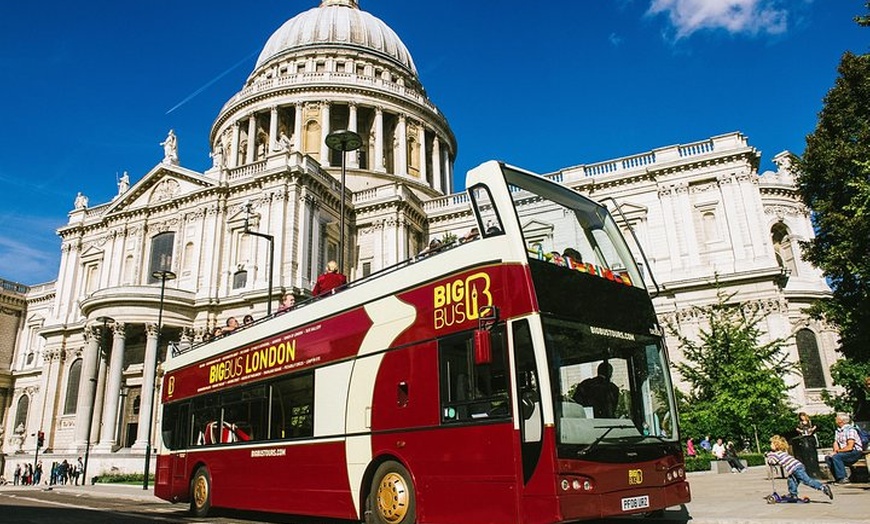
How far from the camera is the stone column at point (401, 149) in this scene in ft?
163

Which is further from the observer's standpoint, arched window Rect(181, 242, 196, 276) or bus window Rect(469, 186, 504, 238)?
arched window Rect(181, 242, 196, 276)

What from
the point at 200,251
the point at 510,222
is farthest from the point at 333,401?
the point at 200,251

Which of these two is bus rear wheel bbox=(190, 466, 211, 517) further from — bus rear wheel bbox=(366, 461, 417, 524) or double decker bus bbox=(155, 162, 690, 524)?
bus rear wheel bbox=(366, 461, 417, 524)

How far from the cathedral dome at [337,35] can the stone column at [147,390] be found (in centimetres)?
3346

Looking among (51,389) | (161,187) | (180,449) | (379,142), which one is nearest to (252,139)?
(379,142)

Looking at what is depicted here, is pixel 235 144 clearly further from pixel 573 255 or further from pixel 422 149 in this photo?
pixel 573 255

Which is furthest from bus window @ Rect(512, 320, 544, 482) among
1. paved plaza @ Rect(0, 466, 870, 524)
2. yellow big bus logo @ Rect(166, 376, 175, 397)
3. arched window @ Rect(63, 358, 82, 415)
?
arched window @ Rect(63, 358, 82, 415)

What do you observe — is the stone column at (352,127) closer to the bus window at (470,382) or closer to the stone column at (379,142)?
the stone column at (379,142)

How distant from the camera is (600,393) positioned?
7.22 metres

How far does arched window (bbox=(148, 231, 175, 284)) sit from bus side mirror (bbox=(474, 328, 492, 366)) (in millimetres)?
34164

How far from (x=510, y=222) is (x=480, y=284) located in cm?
85

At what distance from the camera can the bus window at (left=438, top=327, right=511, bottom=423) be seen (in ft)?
23.0

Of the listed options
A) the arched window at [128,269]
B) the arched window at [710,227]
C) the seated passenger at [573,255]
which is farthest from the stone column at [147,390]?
the arched window at [710,227]

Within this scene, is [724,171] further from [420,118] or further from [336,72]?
[336,72]
